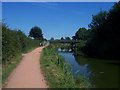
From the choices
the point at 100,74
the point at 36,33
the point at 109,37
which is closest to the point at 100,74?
the point at 100,74

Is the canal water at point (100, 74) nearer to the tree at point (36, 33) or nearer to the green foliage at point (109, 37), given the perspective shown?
the green foliage at point (109, 37)

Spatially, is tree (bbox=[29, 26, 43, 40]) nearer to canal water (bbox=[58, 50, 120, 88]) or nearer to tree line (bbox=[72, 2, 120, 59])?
tree line (bbox=[72, 2, 120, 59])

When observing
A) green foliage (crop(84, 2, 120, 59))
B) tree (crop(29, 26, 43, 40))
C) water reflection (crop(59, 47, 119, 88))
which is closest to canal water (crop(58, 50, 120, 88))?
water reflection (crop(59, 47, 119, 88))

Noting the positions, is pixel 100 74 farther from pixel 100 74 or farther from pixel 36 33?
pixel 36 33

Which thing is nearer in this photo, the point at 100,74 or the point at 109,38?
the point at 100,74

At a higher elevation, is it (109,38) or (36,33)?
(36,33)

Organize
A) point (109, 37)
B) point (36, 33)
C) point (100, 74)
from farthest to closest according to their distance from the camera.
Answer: point (36, 33)
point (109, 37)
point (100, 74)

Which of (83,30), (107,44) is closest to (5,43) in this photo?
(107,44)

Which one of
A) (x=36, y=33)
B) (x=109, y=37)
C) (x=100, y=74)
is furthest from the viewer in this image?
(x=36, y=33)

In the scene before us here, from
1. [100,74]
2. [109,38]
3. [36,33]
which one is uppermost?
[36,33]

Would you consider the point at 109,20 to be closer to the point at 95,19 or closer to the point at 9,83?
the point at 95,19

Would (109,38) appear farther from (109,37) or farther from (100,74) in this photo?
(100,74)

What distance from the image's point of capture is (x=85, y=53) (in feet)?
231

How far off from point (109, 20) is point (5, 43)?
34148mm
